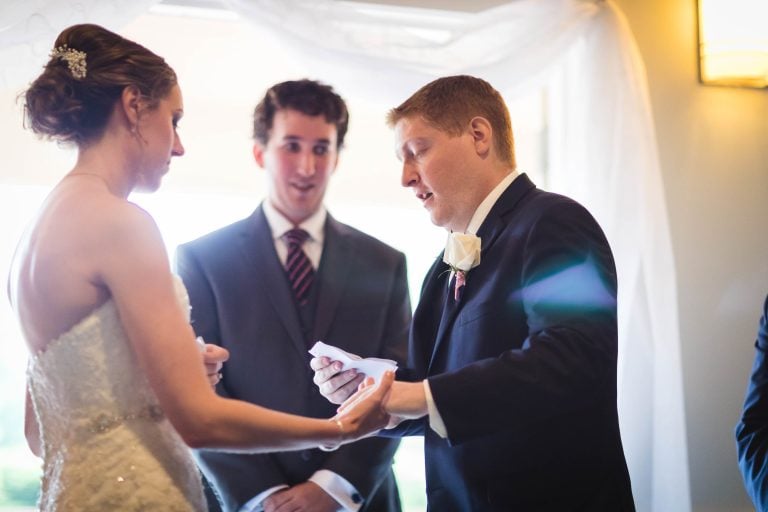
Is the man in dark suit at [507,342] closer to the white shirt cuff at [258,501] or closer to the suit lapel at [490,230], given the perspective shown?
the suit lapel at [490,230]

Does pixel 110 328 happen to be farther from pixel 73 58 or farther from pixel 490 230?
pixel 490 230

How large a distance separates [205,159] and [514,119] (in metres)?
1.34

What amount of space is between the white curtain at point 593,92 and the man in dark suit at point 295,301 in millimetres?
402

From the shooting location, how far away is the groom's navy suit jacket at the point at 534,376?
193 centimetres

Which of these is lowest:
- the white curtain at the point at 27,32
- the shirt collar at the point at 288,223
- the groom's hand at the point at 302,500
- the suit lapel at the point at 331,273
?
the groom's hand at the point at 302,500

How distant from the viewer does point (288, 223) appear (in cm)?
295

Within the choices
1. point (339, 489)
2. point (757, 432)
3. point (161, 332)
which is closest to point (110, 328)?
point (161, 332)

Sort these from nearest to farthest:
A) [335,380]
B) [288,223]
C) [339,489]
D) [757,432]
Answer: [335,380], [757,432], [339,489], [288,223]

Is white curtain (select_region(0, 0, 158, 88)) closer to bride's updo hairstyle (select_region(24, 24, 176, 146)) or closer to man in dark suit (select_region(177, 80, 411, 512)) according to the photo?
man in dark suit (select_region(177, 80, 411, 512))

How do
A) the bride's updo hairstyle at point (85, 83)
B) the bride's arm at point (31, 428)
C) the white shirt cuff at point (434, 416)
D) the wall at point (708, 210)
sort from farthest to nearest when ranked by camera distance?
the wall at point (708, 210) < the bride's arm at point (31, 428) < the white shirt cuff at point (434, 416) < the bride's updo hairstyle at point (85, 83)

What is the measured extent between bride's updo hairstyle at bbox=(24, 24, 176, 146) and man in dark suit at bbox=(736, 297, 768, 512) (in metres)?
1.78

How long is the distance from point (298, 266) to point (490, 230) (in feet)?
2.89

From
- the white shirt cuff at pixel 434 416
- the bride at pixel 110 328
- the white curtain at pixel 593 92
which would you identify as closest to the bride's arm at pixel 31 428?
the bride at pixel 110 328

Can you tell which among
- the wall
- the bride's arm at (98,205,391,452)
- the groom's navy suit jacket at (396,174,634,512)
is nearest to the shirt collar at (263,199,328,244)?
the groom's navy suit jacket at (396,174,634,512)
